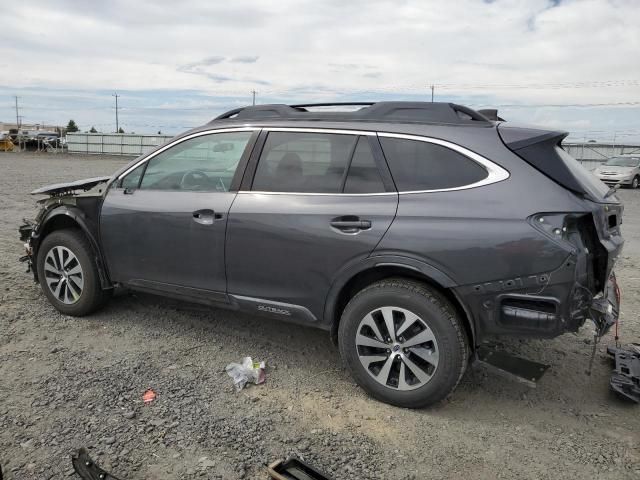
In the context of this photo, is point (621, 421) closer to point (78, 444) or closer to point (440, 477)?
point (440, 477)

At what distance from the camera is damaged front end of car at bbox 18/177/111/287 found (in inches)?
174

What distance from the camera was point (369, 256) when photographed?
3293mm

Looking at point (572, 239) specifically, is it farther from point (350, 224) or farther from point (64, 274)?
point (64, 274)

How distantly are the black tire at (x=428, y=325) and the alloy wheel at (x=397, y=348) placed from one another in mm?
26

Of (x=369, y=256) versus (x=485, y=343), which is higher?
(x=369, y=256)

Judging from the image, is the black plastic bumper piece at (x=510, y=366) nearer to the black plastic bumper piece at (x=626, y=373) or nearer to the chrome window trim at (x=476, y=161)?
the black plastic bumper piece at (x=626, y=373)

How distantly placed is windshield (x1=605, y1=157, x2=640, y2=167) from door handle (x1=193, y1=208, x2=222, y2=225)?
Answer: 78.5ft

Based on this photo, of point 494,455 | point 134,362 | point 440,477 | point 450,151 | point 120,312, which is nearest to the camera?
point 440,477

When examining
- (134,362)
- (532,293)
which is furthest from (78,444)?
(532,293)

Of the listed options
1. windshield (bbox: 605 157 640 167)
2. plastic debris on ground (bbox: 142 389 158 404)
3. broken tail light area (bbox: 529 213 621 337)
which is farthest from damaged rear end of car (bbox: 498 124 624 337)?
windshield (bbox: 605 157 640 167)

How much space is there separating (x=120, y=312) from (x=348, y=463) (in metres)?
2.85

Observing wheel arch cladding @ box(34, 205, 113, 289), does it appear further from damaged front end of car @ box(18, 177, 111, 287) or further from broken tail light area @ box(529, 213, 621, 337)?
broken tail light area @ box(529, 213, 621, 337)

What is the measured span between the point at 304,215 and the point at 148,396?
60.3 inches

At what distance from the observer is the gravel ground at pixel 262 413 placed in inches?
112
